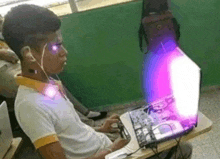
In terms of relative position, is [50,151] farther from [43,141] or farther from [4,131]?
[4,131]

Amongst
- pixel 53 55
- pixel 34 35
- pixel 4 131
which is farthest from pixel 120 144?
pixel 4 131

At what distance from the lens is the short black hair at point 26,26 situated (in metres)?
0.92

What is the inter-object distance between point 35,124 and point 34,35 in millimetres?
384

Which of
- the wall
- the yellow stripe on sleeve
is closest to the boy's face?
the yellow stripe on sleeve

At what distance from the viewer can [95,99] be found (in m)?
2.49

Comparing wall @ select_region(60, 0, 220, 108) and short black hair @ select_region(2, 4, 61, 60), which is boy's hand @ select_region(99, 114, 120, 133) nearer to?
short black hair @ select_region(2, 4, 61, 60)

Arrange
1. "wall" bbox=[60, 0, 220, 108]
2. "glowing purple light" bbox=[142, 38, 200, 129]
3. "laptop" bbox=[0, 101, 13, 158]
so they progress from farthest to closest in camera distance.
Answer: "wall" bbox=[60, 0, 220, 108]
"laptop" bbox=[0, 101, 13, 158]
"glowing purple light" bbox=[142, 38, 200, 129]

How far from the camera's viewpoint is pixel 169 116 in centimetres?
106

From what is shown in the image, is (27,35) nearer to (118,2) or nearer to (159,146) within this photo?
(159,146)

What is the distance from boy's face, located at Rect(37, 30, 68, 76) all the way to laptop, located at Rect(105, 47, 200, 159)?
A: 45 cm

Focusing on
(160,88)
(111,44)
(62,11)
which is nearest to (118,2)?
(111,44)

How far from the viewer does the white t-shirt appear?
91 cm

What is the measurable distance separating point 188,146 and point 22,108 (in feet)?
2.84

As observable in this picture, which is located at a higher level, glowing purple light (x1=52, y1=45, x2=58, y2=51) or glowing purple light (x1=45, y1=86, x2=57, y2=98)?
glowing purple light (x1=52, y1=45, x2=58, y2=51)
